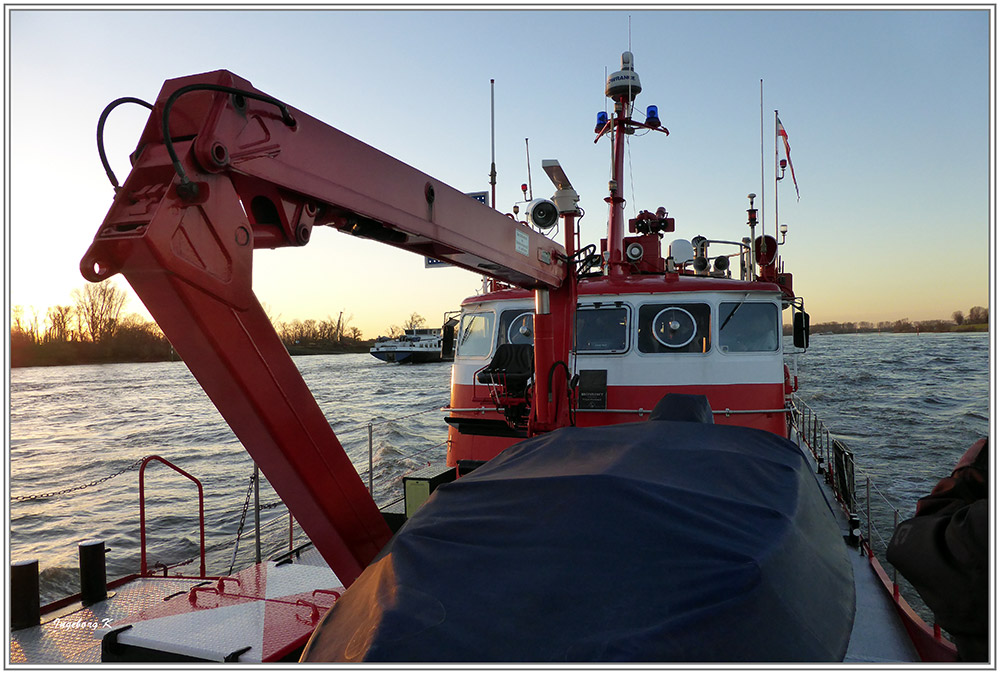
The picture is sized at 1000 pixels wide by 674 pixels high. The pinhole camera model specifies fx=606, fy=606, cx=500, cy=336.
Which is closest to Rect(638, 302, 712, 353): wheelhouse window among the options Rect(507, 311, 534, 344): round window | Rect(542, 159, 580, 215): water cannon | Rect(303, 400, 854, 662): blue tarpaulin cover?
Rect(507, 311, 534, 344): round window

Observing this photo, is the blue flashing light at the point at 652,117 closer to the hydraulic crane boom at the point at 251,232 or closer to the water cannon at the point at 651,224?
the water cannon at the point at 651,224

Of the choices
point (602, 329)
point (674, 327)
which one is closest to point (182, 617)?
point (602, 329)

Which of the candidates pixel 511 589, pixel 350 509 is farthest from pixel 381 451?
pixel 511 589

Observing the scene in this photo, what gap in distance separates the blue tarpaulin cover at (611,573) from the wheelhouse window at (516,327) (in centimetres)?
522

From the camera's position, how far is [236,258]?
2.32 m

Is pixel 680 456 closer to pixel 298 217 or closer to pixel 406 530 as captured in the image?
pixel 406 530

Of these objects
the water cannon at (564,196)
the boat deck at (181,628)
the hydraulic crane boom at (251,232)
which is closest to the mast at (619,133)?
the water cannon at (564,196)

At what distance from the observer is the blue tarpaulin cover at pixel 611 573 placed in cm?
169

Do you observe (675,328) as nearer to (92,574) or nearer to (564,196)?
(564,196)

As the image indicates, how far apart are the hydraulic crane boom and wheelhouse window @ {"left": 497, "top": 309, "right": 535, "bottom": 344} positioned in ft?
14.4

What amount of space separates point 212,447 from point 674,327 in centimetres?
1893

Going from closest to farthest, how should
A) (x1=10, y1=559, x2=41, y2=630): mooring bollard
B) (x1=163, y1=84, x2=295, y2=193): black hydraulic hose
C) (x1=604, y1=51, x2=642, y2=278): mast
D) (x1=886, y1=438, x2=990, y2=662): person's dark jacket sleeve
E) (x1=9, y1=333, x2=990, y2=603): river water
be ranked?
(x1=886, y1=438, x2=990, y2=662): person's dark jacket sleeve → (x1=163, y1=84, x2=295, y2=193): black hydraulic hose → (x1=10, y1=559, x2=41, y2=630): mooring bollard → (x1=604, y1=51, x2=642, y2=278): mast → (x1=9, y1=333, x2=990, y2=603): river water

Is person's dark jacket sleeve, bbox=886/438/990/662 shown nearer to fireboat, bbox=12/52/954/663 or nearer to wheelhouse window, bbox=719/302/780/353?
fireboat, bbox=12/52/954/663

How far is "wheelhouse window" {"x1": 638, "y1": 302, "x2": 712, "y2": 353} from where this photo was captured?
7.25m
